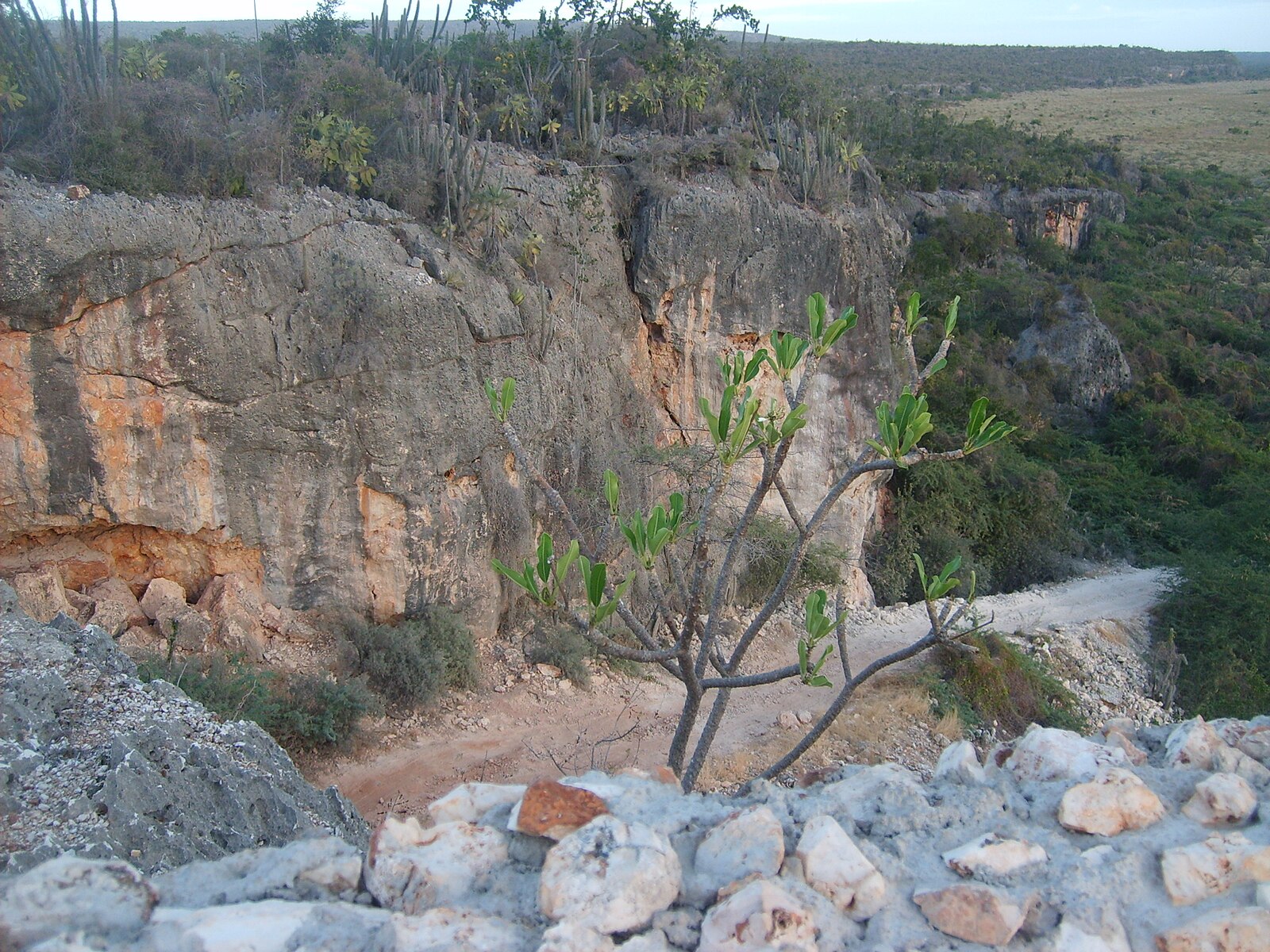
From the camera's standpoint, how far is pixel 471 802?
2926mm

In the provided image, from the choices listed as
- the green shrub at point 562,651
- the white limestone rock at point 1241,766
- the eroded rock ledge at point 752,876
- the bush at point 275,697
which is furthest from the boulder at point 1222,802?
the green shrub at point 562,651

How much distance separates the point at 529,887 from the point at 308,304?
7.69m

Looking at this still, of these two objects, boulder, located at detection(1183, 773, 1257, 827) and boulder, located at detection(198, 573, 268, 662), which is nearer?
boulder, located at detection(1183, 773, 1257, 827)

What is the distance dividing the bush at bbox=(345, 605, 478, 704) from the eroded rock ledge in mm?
7025

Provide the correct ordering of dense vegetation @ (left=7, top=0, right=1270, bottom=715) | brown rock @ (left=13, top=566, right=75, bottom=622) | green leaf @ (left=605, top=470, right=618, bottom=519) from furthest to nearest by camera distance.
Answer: dense vegetation @ (left=7, top=0, right=1270, bottom=715) → brown rock @ (left=13, top=566, right=75, bottom=622) → green leaf @ (left=605, top=470, right=618, bottom=519)

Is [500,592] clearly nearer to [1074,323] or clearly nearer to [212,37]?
[212,37]

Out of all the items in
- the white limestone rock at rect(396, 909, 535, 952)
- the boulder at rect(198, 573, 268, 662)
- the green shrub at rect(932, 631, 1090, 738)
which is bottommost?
the green shrub at rect(932, 631, 1090, 738)

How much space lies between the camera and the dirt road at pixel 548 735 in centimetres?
884

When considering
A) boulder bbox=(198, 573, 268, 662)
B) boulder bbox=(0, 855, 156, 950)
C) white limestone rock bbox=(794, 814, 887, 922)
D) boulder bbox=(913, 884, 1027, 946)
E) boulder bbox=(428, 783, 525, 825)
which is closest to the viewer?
boulder bbox=(0, 855, 156, 950)

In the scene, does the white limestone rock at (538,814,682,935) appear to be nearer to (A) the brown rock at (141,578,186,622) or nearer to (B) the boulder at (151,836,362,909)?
(B) the boulder at (151,836,362,909)

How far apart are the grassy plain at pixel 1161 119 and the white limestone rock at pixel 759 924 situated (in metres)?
47.4

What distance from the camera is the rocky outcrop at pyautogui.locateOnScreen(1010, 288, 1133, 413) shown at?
24.8 meters

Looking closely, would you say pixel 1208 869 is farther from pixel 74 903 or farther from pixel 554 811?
pixel 74 903

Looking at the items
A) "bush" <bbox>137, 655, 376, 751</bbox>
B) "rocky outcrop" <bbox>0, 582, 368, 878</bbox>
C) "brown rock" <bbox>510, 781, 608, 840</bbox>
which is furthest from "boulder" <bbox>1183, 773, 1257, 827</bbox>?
"bush" <bbox>137, 655, 376, 751</bbox>
